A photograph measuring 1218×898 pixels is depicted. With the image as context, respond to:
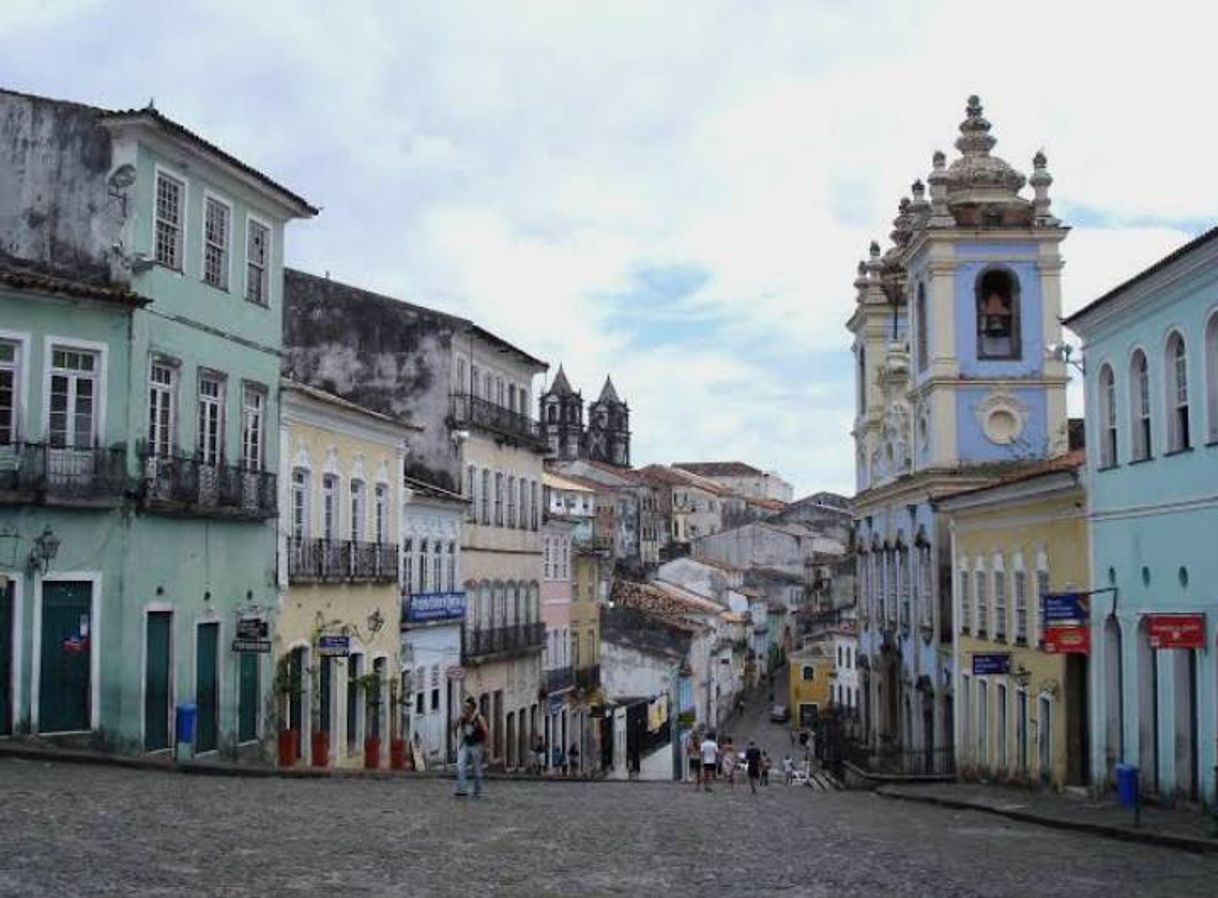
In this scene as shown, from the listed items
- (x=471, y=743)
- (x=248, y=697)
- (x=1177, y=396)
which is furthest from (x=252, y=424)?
(x=1177, y=396)

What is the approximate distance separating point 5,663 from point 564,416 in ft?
477

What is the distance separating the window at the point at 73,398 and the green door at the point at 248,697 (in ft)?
19.7

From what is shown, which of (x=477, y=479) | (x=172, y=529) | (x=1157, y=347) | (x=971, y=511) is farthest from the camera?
(x=477, y=479)

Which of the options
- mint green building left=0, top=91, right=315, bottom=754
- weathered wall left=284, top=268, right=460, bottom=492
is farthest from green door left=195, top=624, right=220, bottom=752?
weathered wall left=284, top=268, right=460, bottom=492

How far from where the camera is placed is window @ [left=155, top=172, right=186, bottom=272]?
25797 millimetres

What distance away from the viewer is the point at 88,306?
24.2 m

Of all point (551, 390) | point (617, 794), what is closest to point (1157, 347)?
point (617, 794)

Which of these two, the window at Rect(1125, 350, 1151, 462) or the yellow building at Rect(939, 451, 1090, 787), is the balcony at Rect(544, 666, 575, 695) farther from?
the window at Rect(1125, 350, 1151, 462)

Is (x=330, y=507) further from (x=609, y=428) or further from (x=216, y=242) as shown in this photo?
(x=609, y=428)

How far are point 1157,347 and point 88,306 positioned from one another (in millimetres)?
14796

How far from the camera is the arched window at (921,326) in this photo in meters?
46.3

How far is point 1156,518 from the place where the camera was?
79.4ft

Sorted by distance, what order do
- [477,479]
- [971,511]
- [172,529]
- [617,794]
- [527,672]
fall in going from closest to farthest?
[172,529]
[617,794]
[971,511]
[477,479]
[527,672]

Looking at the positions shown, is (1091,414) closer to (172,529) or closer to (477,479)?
(172,529)
